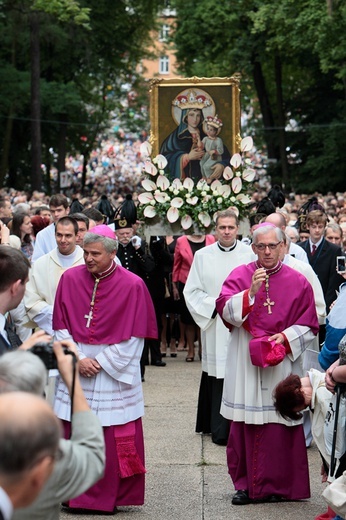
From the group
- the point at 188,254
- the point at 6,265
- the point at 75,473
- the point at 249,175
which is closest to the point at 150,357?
the point at 188,254

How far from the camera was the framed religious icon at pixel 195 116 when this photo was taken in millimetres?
14219

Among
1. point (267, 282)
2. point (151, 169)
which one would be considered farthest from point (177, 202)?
point (267, 282)

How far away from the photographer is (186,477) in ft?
28.9

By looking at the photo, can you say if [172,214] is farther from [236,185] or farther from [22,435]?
[22,435]

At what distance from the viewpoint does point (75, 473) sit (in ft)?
12.6

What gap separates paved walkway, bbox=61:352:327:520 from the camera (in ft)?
25.7

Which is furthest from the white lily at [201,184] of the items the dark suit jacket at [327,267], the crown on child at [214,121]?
the dark suit jacket at [327,267]

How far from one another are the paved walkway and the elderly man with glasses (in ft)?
0.54

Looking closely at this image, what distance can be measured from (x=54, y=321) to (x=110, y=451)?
97cm

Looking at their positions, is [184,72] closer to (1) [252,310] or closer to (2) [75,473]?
(1) [252,310]

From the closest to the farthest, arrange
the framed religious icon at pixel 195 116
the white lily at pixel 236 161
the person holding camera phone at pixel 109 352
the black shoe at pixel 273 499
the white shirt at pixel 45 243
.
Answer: the person holding camera phone at pixel 109 352 → the black shoe at pixel 273 499 → the white shirt at pixel 45 243 → the white lily at pixel 236 161 → the framed religious icon at pixel 195 116

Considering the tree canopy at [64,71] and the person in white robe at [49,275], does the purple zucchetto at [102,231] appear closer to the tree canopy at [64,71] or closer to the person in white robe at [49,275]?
the person in white robe at [49,275]

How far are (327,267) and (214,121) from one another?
3139mm

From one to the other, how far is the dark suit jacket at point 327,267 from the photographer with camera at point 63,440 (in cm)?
810
